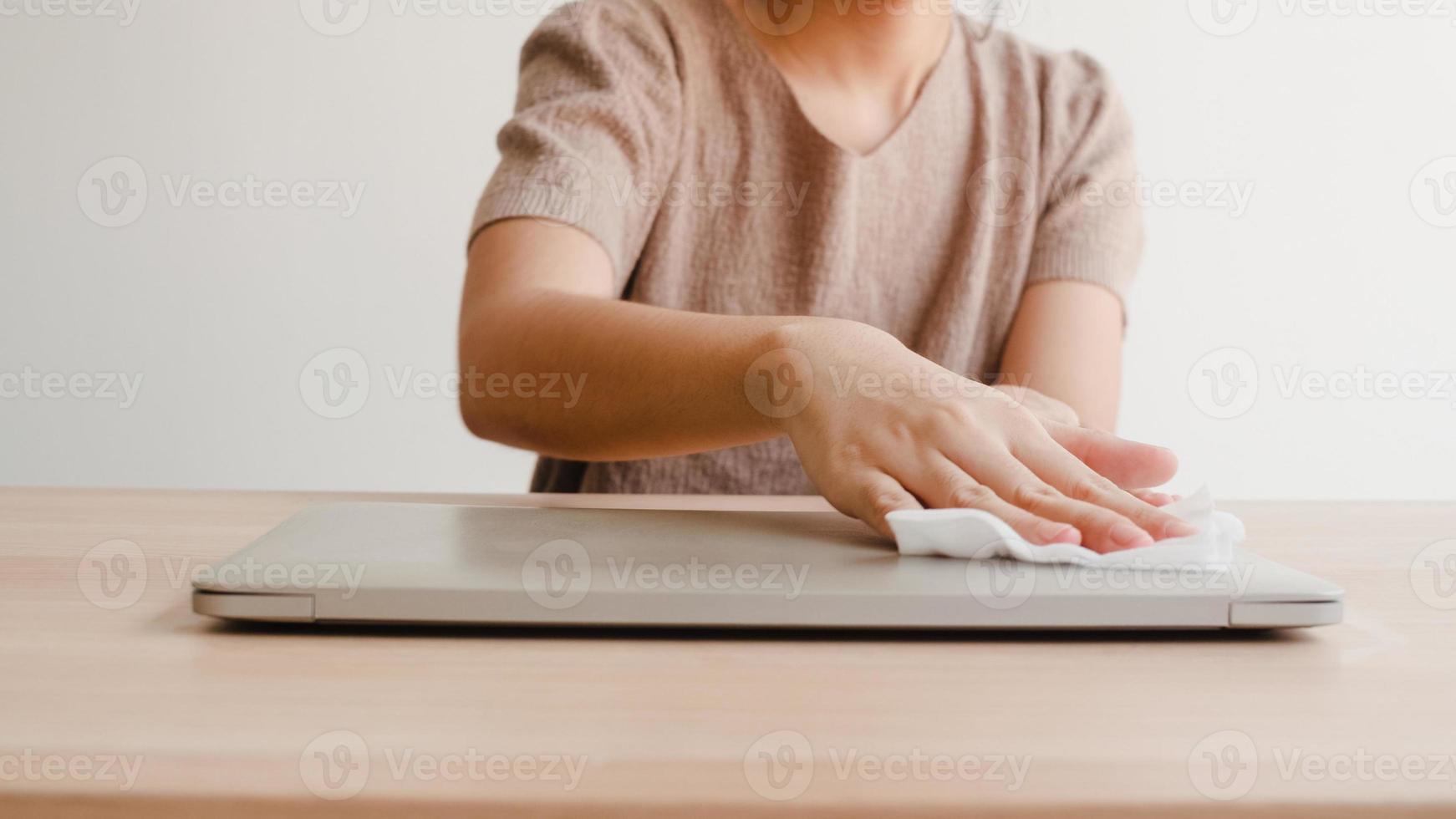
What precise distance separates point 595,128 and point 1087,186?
0.51 m

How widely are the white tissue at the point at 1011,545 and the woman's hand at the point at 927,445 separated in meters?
0.03

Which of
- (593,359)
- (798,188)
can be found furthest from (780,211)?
(593,359)

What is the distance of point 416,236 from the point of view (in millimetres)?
2340

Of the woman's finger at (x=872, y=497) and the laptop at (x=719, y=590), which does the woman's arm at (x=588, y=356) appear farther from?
the laptop at (x=719, y=590)

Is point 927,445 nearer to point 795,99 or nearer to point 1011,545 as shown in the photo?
point 1011,545

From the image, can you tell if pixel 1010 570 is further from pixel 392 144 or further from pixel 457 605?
pixel 392 144

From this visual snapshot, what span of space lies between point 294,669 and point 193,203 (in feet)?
7.24

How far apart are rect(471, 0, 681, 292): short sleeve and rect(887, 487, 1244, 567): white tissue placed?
0.55 metres

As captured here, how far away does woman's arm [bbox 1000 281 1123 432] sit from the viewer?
108 centimetres

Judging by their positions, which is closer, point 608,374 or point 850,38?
point 608,374

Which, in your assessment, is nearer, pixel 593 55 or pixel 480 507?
pixel 480 507

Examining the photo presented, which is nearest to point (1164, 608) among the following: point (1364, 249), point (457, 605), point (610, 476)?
point (457, 605)

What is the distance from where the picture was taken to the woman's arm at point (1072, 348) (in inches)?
42.7

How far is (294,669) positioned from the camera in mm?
372
